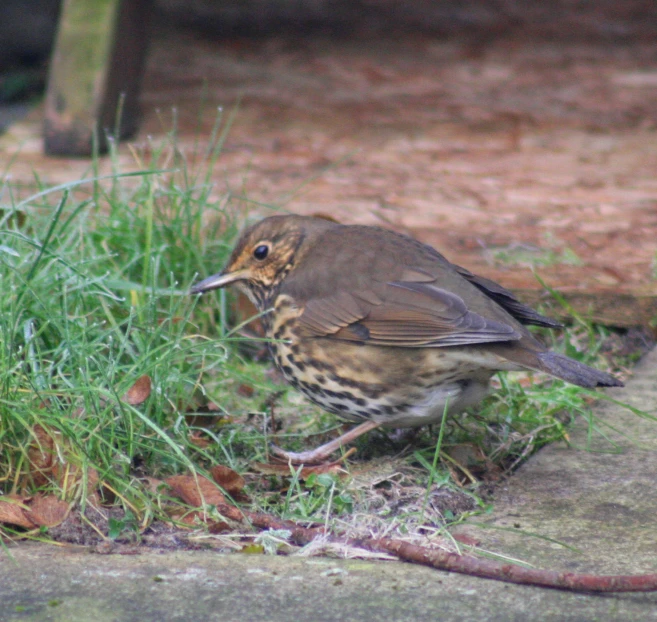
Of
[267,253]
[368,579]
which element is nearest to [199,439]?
[267,253]

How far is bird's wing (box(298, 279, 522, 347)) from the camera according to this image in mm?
3182

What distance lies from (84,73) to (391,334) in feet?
11.5

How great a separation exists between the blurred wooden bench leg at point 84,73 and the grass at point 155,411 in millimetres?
1874

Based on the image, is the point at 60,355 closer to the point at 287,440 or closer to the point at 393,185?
the point at 287,440

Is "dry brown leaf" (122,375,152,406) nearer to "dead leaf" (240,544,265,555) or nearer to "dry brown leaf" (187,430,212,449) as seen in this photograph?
Answer: "dry brown leaf" (187,430,212,449)

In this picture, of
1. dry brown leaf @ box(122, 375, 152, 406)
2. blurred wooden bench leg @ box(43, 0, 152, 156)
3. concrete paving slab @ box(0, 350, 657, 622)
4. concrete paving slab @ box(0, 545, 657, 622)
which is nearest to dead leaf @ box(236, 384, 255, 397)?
dry brown leaf @ box(122, 375, 152, 406)

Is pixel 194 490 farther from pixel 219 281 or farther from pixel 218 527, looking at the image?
pixel 219 281

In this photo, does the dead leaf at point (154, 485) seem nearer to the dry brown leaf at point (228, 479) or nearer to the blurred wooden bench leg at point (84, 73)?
the dry brown leaf at point (228, 479)

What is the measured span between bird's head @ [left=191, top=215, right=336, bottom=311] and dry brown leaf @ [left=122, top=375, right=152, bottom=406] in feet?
2.26

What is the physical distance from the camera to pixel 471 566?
258 centimetres

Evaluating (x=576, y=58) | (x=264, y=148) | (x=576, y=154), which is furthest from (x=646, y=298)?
(x=576, y=58)

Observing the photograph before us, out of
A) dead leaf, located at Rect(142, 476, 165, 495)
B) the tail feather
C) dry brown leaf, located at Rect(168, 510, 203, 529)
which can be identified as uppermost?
the tail feather

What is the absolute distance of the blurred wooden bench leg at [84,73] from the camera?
6.07 metres

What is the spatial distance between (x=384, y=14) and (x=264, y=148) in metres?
3.82
